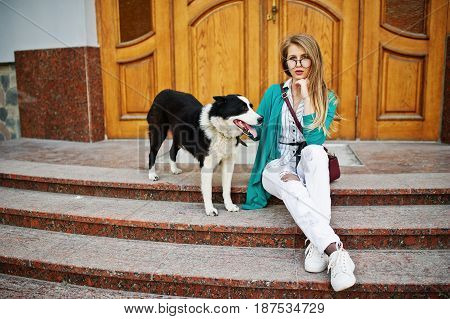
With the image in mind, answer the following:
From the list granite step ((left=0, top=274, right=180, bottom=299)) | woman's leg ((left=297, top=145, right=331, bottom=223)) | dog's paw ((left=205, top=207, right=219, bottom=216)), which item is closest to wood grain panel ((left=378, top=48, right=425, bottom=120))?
woman's leg ((left=297, top=145, right=331, bottom=223))

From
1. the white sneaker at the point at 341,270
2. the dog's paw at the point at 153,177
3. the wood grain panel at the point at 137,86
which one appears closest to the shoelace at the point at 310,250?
the white sneaker at the point at 341,270

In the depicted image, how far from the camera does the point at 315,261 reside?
2.57 metres

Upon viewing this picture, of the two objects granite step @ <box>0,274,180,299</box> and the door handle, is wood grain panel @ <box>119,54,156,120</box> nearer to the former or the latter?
the door handle

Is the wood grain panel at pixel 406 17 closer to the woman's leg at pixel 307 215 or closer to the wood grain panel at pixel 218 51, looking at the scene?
the wood grain panel at pixel 218 51

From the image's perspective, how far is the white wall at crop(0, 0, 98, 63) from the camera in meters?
5.12

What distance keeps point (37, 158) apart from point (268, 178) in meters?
2.79

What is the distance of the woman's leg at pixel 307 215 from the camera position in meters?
2.52

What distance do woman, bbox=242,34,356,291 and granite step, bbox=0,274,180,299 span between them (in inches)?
39.2

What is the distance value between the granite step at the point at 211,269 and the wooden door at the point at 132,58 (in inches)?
100.0

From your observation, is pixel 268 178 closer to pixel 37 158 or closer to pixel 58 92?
pixel 37 158

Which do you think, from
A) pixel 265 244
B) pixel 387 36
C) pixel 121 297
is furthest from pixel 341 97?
pixel 121 297

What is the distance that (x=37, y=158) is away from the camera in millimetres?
4566

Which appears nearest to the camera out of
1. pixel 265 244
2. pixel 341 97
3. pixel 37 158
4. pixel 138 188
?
pixel 265 244

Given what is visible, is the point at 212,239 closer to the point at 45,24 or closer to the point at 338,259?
the point at 338,259
